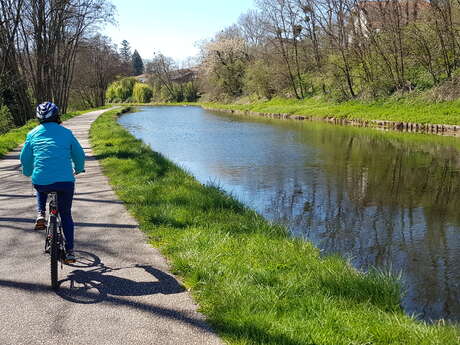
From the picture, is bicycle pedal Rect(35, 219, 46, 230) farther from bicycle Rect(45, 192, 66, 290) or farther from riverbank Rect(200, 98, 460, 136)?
riverbank Rect(200, 98, 460, 136)

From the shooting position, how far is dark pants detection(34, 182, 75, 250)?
4.70 meters

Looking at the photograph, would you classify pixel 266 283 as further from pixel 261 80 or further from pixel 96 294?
pixel 261 80

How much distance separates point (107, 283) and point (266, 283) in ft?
5.47

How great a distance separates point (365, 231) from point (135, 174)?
547cm

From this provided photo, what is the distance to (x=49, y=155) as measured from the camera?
15.3 ft

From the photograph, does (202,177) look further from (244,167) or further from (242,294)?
(242,294)

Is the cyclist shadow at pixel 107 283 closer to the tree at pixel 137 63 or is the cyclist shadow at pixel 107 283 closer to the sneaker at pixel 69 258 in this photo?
the sneaker at pixel 69 258

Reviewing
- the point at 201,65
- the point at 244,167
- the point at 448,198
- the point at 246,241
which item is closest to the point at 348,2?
the point at 244,167

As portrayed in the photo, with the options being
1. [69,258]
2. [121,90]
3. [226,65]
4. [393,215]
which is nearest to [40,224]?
[69,258]

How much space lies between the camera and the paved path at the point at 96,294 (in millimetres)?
3676

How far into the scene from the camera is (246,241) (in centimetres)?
620

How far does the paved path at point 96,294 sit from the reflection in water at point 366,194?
291cm

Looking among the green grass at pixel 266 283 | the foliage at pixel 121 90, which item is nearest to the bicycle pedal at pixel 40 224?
the green grass at pixel 266 283

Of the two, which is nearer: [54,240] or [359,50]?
[54,240]
